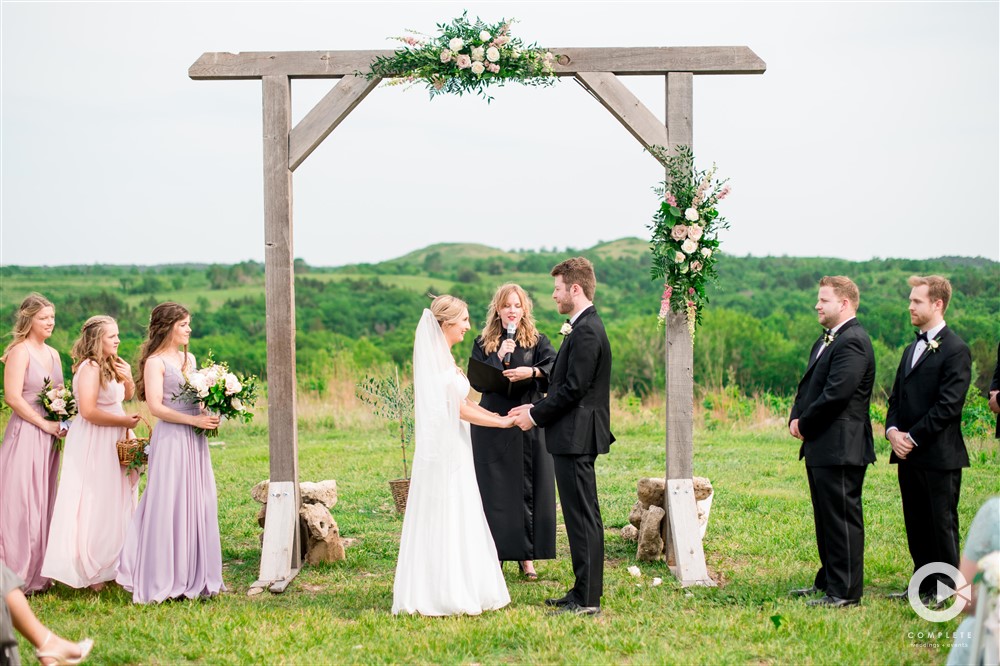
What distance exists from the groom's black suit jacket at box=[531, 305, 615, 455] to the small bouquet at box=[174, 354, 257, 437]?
6.38ft

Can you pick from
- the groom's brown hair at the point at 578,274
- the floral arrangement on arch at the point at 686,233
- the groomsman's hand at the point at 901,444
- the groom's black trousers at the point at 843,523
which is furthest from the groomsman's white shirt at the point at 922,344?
the groom's brown hair at the point at 578,274

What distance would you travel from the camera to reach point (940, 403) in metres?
5.59

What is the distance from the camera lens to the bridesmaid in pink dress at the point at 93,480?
623cm

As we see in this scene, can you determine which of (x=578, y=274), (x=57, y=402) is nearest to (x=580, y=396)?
(x=578, y=274)

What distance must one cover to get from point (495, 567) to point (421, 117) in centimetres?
3135

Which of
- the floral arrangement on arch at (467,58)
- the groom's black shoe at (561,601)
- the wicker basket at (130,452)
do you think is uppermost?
the floral arrangement on arch at (467,58)

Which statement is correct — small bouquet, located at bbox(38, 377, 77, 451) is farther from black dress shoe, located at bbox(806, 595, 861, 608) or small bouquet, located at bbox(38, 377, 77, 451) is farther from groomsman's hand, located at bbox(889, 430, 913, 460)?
groomsman's hand, located at bbox(889, 430, 913, 460)

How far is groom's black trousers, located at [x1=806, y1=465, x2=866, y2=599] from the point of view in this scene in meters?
5.70

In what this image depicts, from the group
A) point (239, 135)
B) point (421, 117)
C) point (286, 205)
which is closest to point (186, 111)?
point (239, 135)

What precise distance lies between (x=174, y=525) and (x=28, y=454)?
1.18 meters

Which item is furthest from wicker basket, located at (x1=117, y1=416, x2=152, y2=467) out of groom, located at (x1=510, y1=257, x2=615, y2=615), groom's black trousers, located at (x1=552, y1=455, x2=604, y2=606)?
groom's black trousers, located at (x1=552, y1=455, x2=604, y2=606)

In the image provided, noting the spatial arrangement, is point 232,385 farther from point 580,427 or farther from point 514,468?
point 580,427

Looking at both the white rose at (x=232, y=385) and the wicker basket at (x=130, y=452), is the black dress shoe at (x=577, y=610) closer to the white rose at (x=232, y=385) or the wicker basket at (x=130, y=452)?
the white rose at (x=232, y=385)

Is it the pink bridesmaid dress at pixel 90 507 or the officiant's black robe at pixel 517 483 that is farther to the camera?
the officiant's black robe at pixel 517 483
